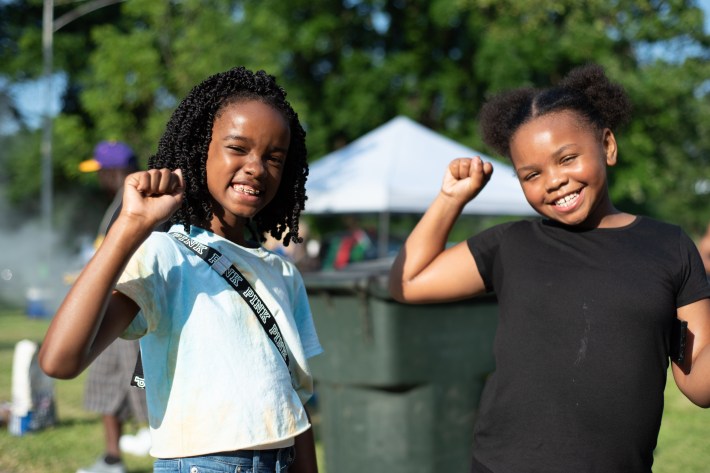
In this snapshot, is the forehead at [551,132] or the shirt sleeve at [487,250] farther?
the shirt sleeve at [487,250]

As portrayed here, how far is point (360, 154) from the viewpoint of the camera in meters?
10.4

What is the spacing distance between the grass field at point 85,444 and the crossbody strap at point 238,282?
11.1ft

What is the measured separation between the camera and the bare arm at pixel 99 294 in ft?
4.98

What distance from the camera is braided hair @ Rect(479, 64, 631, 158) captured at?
7.14ft

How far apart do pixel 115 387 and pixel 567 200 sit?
3.50 meters

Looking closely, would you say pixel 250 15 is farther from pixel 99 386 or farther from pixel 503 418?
pixel 503 418

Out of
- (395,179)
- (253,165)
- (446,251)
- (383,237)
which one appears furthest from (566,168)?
(383,237)

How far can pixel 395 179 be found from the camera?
31.9 ft

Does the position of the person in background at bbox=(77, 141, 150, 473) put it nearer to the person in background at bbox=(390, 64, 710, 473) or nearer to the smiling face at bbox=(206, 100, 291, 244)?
the smiling face at bbox=(206, 100, 291, 244)

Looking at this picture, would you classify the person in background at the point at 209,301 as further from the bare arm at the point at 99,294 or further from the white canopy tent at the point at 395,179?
the white canopy tent at the point at 395,179

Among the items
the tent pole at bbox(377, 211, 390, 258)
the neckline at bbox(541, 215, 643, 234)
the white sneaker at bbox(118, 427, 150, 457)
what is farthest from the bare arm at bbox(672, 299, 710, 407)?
the tent pole at bbox(377, 211, 390, 258)

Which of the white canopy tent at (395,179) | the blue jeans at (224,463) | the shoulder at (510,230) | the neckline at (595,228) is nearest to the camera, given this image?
the blue jeans at (224,463)

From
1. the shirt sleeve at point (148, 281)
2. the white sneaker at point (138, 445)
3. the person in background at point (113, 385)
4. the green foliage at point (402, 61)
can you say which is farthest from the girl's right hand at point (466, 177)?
the green foliage at point (402, 61)

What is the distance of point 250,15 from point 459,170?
15.4 m
